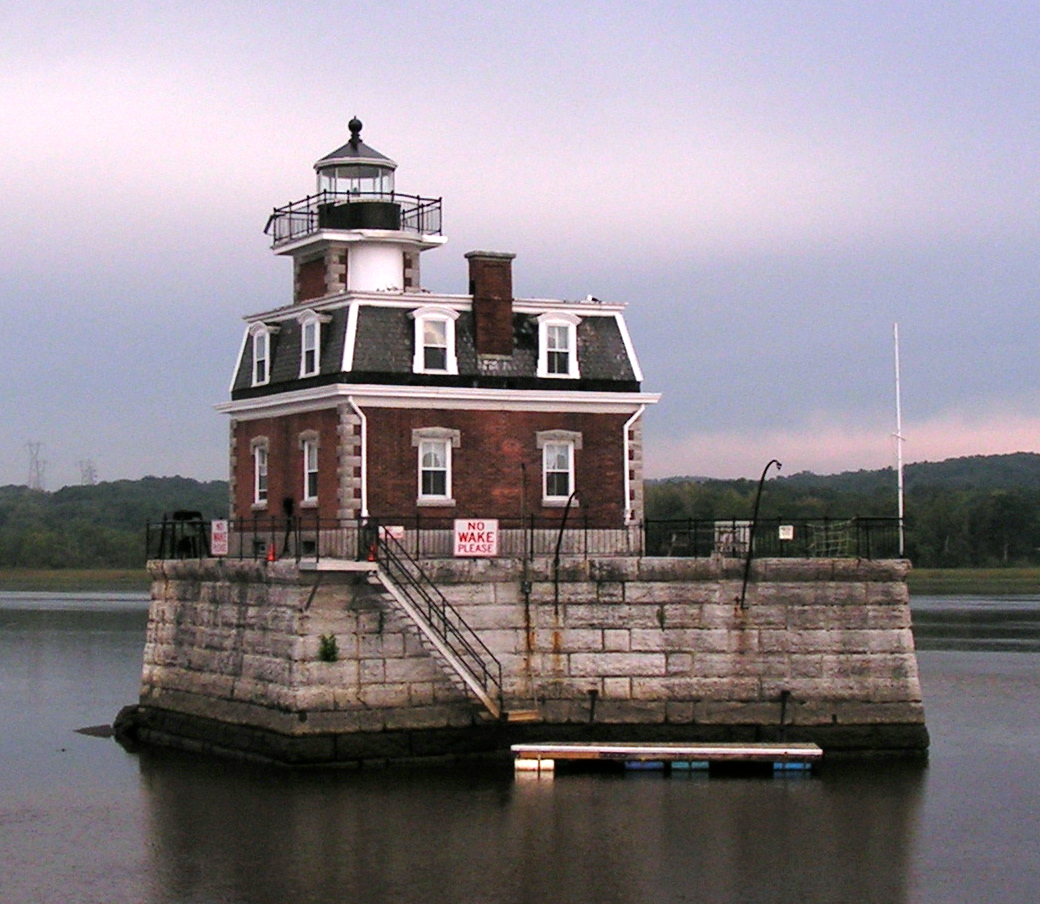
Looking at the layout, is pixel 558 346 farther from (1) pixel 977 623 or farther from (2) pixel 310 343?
(1) pixel 977 623

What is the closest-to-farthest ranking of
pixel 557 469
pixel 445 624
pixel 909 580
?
pixel 445 624, pixel 557 469, pixel 909 580

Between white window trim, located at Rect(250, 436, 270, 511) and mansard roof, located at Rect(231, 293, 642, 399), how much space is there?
113 centimetres

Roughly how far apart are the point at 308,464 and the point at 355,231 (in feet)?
20.5

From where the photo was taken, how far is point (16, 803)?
35.8 metres

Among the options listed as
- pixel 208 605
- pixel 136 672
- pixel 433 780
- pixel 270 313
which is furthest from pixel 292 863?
pixel 136 672

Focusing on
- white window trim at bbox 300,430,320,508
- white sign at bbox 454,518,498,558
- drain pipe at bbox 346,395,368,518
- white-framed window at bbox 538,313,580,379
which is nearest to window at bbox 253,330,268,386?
white window trim at bbox 300,430,320,508

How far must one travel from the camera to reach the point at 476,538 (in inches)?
1449

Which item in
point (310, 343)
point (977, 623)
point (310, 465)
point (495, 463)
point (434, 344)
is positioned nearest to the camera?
point (495, 463)

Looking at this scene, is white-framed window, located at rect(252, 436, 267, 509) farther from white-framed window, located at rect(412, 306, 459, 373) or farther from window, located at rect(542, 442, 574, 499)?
window, located at rect(542, 442, 574, 499)

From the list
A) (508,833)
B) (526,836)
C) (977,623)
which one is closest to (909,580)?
(977,623)

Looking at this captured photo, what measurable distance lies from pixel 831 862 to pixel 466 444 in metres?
13.3

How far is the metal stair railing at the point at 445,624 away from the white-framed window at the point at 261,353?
8.02m

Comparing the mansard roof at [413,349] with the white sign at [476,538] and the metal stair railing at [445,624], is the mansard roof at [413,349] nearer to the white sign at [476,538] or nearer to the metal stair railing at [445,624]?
the white sign at [476,538]

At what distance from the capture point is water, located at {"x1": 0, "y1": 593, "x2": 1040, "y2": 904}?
28609 mm
